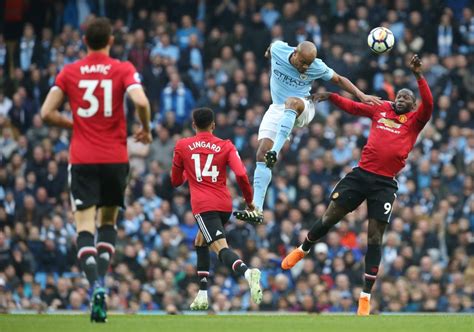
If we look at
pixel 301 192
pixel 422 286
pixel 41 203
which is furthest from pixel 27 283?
pixel 422 286

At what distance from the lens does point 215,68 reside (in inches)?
1043

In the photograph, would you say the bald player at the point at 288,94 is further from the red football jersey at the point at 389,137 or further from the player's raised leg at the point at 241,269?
the player's raised leg at the point at 241,269

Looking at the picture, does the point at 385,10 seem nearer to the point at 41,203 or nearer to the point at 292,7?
the point at 292,7

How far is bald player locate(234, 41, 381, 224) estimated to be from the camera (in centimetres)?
1619

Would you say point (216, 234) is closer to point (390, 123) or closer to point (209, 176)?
point (209, 176)

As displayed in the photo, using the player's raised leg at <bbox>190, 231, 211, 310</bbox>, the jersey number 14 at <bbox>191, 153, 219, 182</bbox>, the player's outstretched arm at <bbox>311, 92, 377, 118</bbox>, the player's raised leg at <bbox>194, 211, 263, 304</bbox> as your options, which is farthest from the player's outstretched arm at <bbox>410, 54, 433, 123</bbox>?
the player's raised leg at <bbox>190, 231, 211, 310</bbox>

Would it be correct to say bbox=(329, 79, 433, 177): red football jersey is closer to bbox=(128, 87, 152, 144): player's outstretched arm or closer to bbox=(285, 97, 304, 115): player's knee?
bbox=(285, 97, 304, 115): player's knee

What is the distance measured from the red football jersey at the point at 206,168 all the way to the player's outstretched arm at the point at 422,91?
2.34m

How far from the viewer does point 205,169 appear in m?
15.3

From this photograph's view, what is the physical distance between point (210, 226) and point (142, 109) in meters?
3.20

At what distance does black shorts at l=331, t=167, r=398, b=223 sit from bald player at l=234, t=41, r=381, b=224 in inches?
36.8

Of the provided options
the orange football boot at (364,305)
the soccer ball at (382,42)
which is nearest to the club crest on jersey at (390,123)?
the soccer ball at (382,42)

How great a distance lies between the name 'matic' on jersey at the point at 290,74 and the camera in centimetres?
1641

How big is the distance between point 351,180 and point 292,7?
37.8 ft
